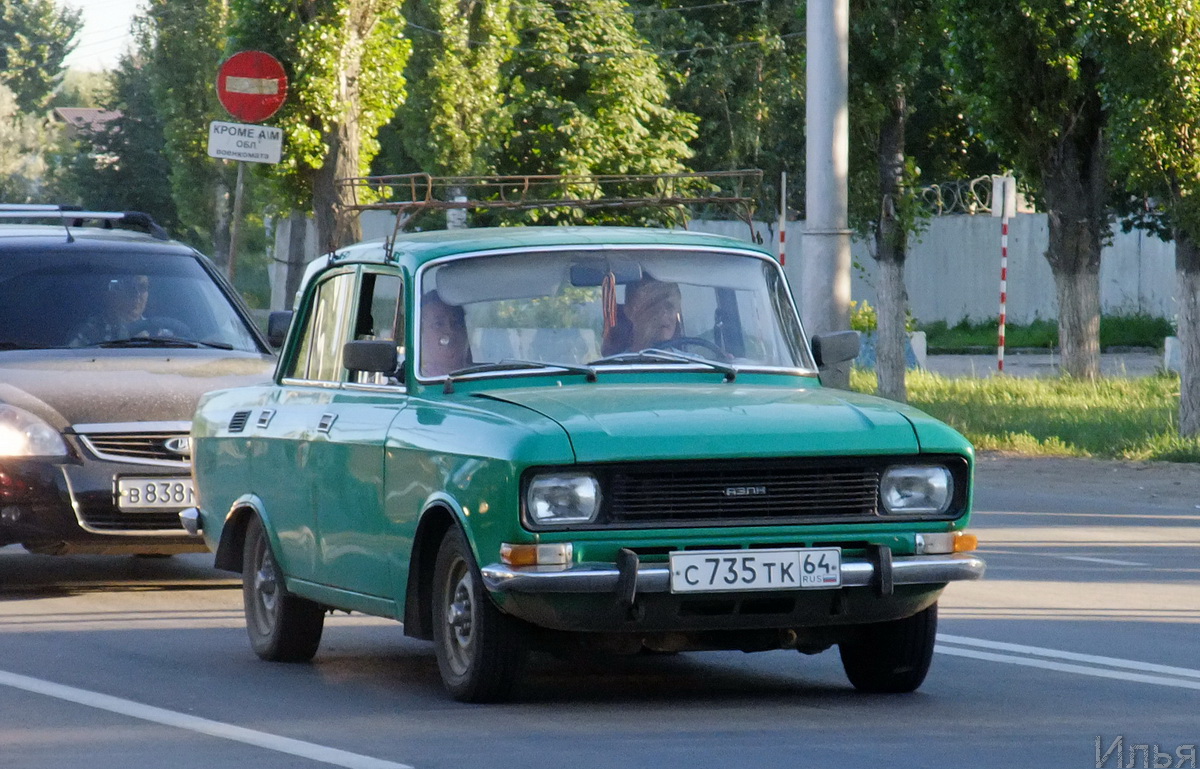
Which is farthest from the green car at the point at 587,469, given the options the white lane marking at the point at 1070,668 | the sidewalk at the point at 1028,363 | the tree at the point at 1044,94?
the sidewalk at the point at 1028,363

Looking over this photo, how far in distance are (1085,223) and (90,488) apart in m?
17.2

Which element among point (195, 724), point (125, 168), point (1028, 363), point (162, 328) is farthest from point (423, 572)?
point (125, 168)

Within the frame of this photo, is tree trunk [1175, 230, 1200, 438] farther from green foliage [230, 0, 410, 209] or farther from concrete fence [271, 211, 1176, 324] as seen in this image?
concrete fence [271, 211, 1176, 324]

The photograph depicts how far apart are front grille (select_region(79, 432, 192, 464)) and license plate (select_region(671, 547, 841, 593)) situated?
451cm

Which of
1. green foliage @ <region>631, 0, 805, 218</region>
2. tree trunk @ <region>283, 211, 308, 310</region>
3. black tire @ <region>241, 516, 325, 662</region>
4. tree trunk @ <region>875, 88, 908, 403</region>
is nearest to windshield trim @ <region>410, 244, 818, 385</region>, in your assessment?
black tire @ <region>241, 516, 325, 662</region>

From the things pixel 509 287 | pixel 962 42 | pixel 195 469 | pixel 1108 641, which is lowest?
pixel 1108 641

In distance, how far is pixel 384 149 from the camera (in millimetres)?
47906

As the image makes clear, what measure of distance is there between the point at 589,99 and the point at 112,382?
2990cm

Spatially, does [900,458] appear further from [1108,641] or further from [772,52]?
[772,52]

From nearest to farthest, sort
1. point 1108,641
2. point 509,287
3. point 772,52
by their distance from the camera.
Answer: point 509,287, point 1108,641, point 772,52

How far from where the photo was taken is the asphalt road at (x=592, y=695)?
6316 mm

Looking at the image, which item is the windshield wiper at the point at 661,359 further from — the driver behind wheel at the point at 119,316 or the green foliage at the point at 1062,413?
the green foliage at the point at 1062,413

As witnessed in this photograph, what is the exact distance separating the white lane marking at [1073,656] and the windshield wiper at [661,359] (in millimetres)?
1817

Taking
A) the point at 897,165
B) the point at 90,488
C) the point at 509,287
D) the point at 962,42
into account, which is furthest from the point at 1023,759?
the point at 897,165
